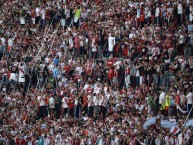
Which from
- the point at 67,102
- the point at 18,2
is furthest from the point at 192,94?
the point at 18,2

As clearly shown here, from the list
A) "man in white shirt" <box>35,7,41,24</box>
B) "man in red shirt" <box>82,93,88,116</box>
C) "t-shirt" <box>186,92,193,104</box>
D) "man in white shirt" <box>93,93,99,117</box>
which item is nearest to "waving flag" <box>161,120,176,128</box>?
"t-shirt" <box>186,92,193,104</box>

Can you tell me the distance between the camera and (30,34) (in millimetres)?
54594

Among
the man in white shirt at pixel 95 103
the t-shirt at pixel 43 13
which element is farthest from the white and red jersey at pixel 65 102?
the t-shirt at pixel 43 13

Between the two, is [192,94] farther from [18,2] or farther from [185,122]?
[18,2]

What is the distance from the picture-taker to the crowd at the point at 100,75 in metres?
42.7

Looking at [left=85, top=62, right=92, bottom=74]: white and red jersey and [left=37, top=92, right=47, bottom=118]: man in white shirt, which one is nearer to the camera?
[left=37, top=92, right=47, bottom=118]: man in white shirt

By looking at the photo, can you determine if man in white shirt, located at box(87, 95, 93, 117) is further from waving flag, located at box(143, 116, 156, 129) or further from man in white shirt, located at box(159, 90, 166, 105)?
waving flag, located at box(143, 116, 156, 129)

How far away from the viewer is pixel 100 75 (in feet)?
155

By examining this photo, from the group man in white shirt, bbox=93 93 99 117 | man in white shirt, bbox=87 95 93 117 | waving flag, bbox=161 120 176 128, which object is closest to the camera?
waving flag, bbox=161 120 176 128

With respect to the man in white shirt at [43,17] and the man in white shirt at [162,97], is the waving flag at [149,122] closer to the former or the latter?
the man in white shirt at [162,97]

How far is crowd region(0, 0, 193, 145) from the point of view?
1679 inches

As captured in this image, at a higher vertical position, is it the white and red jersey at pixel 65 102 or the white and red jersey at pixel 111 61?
the white and red jersey at pixel 111 61

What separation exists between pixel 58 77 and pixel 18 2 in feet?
38.3

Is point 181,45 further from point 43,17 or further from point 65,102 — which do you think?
point 43,17
